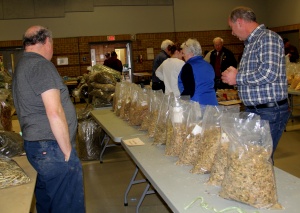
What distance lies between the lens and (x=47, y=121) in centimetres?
216

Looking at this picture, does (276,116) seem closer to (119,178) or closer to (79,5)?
(119,178)

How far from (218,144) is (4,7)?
37.2ft

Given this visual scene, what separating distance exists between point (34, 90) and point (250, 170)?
1.26 metres

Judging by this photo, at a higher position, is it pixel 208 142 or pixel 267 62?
pixel 267 62

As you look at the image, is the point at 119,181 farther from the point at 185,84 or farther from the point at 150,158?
the point at 150,158

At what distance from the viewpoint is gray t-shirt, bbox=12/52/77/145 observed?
6.74 ft

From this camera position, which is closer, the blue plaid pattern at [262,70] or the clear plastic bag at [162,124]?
the blue plaid pattern at [262,70]

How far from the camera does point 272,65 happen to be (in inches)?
98.0

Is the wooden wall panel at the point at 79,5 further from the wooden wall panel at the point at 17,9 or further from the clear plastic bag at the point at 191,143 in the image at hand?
the clear plastic bag at the point at 191,143

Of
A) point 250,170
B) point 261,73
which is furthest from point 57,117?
point 261,73

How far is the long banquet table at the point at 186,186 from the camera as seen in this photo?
1.52m

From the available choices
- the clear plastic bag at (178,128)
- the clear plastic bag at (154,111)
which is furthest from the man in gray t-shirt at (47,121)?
the clear plastic bag at (154,111)

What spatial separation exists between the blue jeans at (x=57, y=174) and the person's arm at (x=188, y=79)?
1.80 m

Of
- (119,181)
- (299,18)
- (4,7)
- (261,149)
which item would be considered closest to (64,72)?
(4,7)
